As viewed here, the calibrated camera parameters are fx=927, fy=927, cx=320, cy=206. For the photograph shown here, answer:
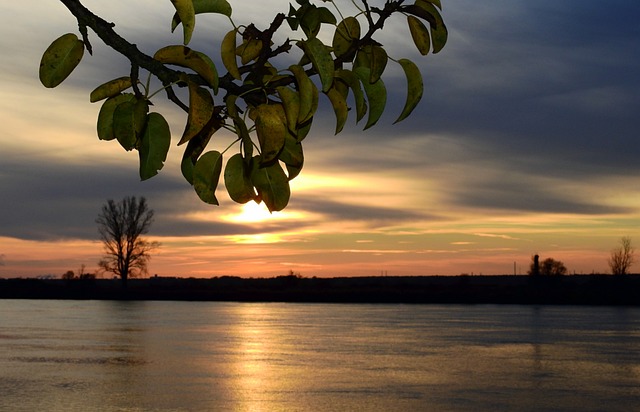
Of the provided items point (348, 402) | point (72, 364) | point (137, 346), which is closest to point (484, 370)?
point (348, 402)

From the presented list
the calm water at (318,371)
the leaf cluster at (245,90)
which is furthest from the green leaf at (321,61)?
the calm water at (318,371)

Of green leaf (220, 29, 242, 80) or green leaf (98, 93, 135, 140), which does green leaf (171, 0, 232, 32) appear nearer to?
green leaf (220, 29, 242, 80)

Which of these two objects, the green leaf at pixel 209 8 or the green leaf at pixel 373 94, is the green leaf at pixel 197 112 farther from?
the green leaf at pixel 373 94

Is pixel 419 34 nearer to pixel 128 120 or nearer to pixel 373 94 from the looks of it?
pixel 373 94

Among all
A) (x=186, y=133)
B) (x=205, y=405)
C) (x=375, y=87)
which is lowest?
(x=205, y=405)

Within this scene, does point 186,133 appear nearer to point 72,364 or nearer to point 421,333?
point 72,364

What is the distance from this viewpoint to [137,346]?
A: 103ft

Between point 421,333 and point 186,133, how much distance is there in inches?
1482

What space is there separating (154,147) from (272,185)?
0.83 ft

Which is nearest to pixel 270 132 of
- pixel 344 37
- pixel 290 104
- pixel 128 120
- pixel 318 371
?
pixel 290 104

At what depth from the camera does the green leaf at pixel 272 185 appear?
6.24ft

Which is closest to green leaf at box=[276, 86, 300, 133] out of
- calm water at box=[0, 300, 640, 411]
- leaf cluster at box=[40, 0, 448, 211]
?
leaf cluster at box=[40, 0, 448, 211]

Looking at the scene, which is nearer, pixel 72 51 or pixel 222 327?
pixel 72 51

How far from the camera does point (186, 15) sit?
1.75 m
